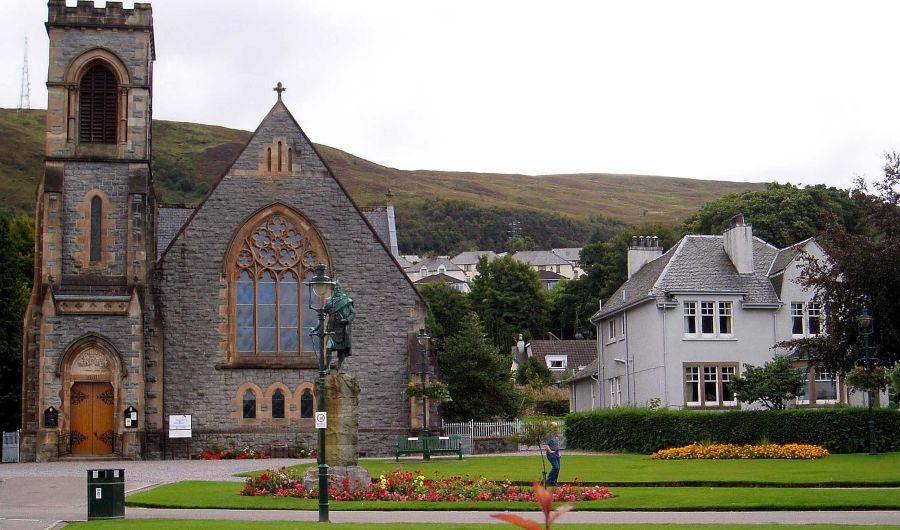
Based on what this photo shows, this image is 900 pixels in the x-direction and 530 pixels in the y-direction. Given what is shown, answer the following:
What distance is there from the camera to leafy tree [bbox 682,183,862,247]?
287ft

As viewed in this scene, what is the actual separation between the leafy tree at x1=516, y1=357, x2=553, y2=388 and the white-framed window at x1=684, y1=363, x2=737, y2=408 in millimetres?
38837

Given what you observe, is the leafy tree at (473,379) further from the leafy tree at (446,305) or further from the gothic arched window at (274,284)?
the leafy tree at (446,305)

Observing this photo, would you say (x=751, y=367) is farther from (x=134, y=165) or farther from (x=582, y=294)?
(x=582, y=294)

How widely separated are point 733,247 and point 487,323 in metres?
65.4

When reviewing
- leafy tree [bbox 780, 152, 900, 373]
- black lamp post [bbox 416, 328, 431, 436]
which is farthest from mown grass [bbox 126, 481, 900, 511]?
black lamp post [bbox 416, 328, 431, 436]

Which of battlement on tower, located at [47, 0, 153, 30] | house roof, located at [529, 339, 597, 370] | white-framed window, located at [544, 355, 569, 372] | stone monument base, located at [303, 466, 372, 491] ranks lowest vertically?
stone monument base, located at [303, 466, 372, 491]

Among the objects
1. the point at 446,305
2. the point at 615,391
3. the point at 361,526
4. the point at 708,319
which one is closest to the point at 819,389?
the point at 708,319

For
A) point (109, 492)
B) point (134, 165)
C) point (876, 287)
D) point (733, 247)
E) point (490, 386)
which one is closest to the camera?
point (109, 492)

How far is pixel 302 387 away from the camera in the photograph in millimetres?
48750

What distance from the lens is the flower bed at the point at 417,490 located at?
26188 mm

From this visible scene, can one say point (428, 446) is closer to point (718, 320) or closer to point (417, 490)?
point (417, 490)

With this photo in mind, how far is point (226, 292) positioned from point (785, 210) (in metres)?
51.6

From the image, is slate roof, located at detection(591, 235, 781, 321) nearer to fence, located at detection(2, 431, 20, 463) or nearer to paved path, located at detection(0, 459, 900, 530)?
fence, located at detection(2, 431, 20, 463)

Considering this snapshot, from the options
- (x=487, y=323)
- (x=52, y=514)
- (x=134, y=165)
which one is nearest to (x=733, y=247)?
(x=134, y=165)
